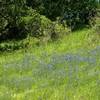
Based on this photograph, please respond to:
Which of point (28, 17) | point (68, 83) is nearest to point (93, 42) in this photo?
point (28, 17)

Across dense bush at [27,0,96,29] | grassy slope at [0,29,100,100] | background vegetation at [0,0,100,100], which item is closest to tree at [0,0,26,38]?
background vegetation at [0,0,100,100]

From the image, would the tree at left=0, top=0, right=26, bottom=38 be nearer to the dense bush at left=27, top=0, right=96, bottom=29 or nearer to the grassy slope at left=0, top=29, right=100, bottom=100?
the dense bush at left=27, top=0, right=96, bottom=29

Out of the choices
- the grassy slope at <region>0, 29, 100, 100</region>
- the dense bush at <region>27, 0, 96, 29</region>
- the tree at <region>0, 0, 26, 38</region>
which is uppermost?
the grassy slope at <region>0, 29, 100, 100</region>

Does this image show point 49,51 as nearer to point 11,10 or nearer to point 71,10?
point 11,10

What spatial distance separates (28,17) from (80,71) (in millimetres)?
15025

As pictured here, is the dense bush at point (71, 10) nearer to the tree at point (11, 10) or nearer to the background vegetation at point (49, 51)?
the background vegetation at point (49, 51)

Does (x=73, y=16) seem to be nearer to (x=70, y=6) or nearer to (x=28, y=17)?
(x=70, y=6)

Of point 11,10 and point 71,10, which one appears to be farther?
point 71,10

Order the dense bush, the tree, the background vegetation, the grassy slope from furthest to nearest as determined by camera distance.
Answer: the dense bush, the tree, the background vegetation, the grassy slope

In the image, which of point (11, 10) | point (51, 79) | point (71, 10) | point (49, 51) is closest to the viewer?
point (51, 79)

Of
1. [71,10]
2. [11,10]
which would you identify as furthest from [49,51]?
[71,10]

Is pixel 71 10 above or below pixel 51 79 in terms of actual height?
below

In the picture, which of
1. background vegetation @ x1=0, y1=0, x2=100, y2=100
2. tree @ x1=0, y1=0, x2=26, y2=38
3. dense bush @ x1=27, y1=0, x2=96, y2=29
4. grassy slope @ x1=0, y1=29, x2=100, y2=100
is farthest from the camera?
dense bush @ x1=27, y1=0, x2=96, y2=29

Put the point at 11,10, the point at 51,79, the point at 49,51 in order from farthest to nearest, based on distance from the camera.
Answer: the point at 11,10 < the point at 49,51 < the point at 51,79
